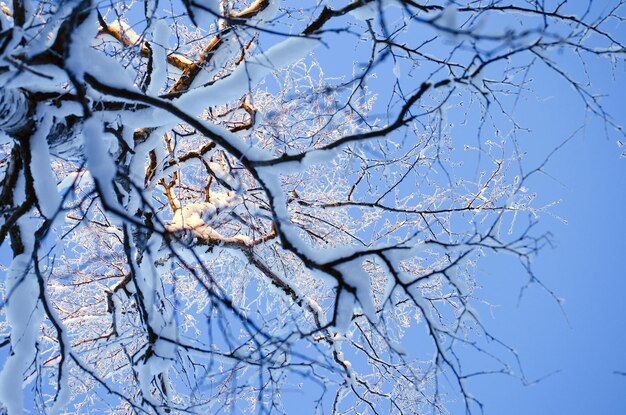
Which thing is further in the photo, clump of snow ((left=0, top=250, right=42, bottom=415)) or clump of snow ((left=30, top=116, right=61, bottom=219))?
clump of snow ((left=0, top=250, right=42, bottom=415))

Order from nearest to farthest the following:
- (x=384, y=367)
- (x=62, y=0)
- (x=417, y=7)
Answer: (x=62, y=0)
(x=417, y=7)
(x=384, y=367)

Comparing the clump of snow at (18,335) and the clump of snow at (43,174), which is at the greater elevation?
the clump of snow at (43,174)

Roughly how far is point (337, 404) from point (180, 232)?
8.13 feet

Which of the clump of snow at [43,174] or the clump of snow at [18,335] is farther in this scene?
the clump of snow at [18,335]

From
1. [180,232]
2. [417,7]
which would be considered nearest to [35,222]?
[180,232]

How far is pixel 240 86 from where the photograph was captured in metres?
2.22

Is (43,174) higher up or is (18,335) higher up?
(43,174)

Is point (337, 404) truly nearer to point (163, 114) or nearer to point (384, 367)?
point (384, 367)

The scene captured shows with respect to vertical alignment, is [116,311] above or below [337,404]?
above

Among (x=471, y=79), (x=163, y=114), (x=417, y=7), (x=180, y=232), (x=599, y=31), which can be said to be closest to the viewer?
(x=471, y=79)

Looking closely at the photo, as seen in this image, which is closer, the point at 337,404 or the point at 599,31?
the point at 599,31

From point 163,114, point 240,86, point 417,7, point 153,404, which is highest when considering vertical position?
point 417,7

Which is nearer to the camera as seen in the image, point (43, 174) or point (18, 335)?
point (43, 174)

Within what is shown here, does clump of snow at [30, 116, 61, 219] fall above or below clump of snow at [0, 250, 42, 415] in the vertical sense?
above
